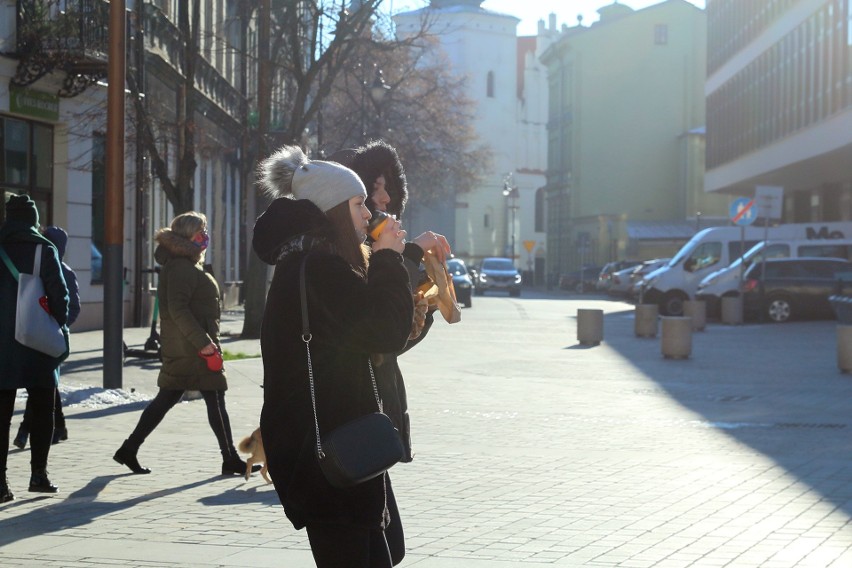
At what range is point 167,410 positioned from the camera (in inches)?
396

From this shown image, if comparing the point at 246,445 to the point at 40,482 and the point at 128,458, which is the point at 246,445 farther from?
the point at 128,458

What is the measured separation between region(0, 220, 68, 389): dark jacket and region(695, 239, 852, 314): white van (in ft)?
99.3

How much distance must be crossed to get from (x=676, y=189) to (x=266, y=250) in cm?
8865

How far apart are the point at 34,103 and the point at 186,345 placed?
13881 mm

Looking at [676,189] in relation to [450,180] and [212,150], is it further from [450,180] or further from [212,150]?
[212,150]

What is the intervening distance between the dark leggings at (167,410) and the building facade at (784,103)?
3583 centimetres

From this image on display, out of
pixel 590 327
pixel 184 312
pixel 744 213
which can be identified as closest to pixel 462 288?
pixel 744 213

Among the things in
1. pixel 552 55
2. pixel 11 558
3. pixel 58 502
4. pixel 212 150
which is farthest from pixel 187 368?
pixel 552 55

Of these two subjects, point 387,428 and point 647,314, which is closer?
point 387,428

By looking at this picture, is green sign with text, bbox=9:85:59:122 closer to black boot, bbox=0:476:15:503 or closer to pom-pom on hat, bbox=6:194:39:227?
pom-pom on hat, bbox=6:194:39:227

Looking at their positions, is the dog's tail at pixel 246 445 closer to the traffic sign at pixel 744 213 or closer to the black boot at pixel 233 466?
the black boot at pixel 233 466

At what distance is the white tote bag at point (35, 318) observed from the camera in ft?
29.7

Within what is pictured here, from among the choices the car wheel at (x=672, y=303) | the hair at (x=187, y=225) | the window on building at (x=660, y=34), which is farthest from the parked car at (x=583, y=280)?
the hair at (x=187, y=225)

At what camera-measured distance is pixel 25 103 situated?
22609 millimetres
